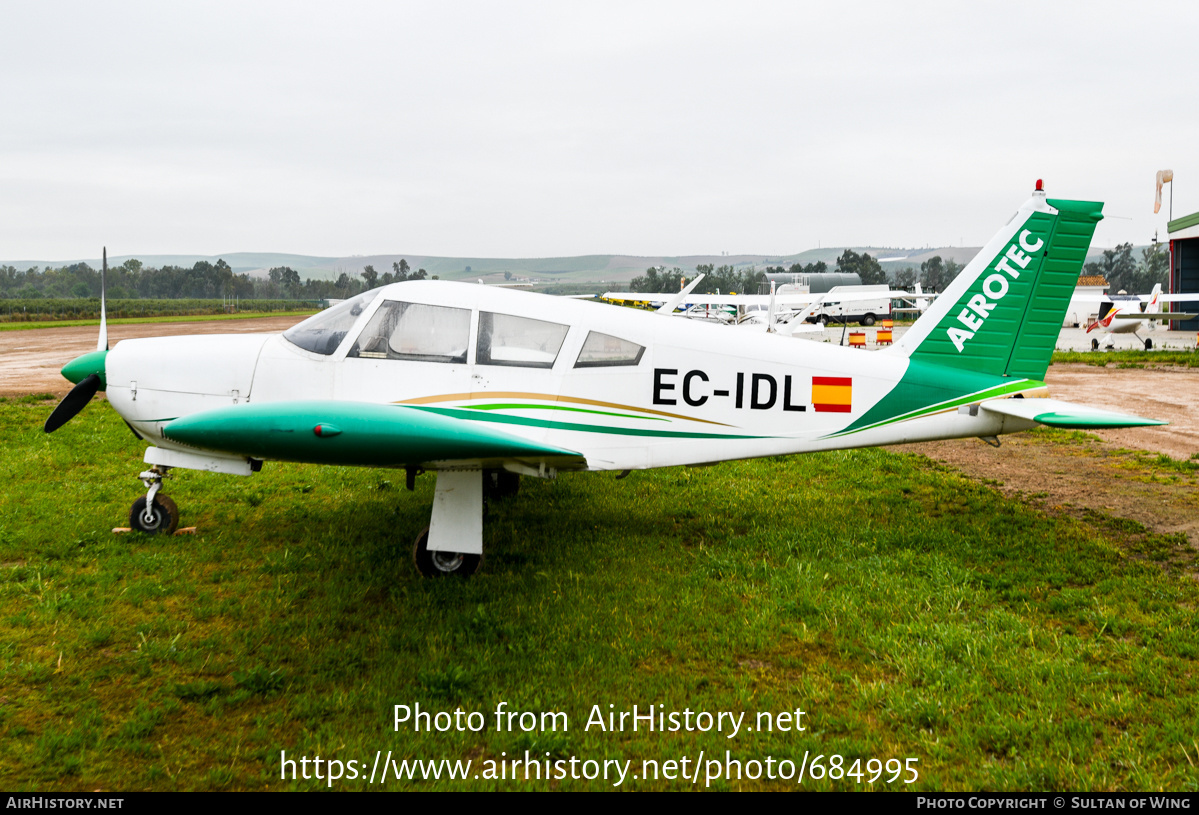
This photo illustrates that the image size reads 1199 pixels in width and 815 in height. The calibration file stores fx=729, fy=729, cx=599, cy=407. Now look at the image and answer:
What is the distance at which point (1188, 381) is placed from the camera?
1705cm

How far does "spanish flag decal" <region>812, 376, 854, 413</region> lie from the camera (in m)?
6.20

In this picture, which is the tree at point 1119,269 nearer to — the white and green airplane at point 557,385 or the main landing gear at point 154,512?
the white and green airplane at point 557,385

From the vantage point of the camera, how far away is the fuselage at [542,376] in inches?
225

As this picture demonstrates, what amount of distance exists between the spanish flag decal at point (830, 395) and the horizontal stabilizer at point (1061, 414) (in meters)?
1.31

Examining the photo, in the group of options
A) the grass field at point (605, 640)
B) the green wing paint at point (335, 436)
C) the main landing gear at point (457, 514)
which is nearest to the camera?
the grass field at point (605, 640)

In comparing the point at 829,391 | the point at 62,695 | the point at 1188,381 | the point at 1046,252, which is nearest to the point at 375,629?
the point at 62,695

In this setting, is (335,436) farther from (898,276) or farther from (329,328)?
(898,276)

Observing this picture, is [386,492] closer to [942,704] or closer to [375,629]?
[375,629]

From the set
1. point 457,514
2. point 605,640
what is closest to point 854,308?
point 457,514

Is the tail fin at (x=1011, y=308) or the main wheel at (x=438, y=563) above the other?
the tail fin at (x=1011, y=308)

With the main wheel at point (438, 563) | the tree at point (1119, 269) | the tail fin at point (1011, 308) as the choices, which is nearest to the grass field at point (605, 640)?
the main wheel at point (438, 563)

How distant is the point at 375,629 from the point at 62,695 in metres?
1.68

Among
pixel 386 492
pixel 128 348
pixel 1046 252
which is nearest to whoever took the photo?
pixel 128 348
